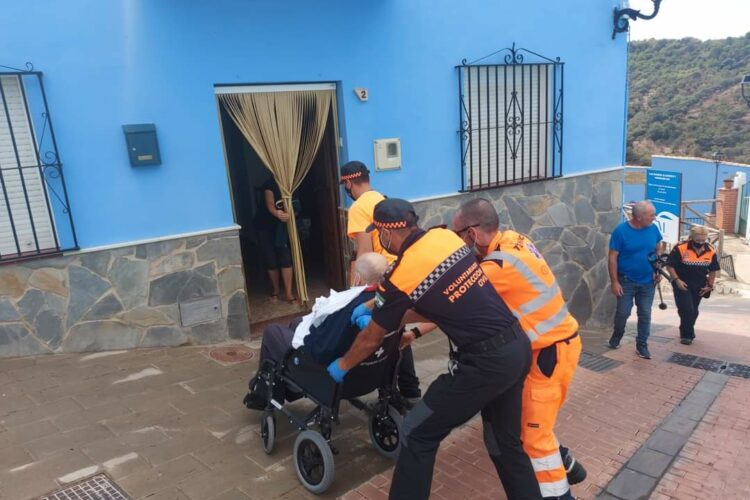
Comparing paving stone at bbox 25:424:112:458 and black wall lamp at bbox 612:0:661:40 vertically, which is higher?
black wall lamp at bbox 612:0:661:40

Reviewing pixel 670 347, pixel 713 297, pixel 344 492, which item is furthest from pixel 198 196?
pixel 713 297

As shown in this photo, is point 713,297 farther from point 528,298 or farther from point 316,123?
point 528,298

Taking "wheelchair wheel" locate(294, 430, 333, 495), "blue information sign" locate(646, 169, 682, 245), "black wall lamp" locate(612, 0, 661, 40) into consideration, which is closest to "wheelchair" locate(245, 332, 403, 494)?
"wheelchair wheel" locate(294, 430, 333, 495)

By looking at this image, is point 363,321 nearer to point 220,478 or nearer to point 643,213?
point 220,478

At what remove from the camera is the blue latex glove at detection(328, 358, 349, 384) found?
2936 mm

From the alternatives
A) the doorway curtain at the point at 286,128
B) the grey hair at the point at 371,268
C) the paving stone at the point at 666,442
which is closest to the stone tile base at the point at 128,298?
the doorway curtain at the point at 286,128

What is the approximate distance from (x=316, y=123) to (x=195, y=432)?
11.0 ft

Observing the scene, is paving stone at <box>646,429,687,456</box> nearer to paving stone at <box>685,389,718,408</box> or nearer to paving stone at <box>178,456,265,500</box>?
paving stone at <box>685,389,718,408</box>

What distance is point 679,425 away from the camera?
13.7 feet

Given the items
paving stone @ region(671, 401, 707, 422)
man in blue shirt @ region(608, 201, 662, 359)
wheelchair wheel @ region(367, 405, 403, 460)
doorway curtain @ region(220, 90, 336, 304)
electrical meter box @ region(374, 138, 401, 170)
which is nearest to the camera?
wheelchair wheel @ region(367, 405, 403, 460)

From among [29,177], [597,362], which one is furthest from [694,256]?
[29,177]

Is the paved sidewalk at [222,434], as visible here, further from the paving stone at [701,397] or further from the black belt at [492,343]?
the black belt at [492,343]

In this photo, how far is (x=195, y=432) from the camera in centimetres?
376

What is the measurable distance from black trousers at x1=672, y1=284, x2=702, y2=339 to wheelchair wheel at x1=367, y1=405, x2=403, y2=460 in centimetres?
493
